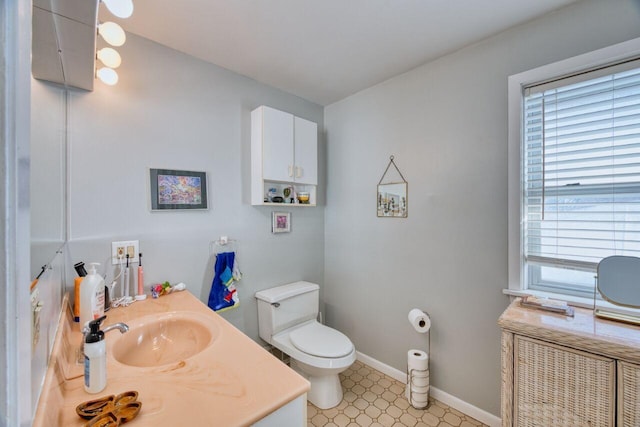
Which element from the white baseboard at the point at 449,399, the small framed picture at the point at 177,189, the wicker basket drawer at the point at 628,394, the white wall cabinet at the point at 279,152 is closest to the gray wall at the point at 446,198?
the white baseboard at the point at 449,399

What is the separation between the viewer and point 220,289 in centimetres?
194

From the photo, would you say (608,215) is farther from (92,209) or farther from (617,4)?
(92,209)

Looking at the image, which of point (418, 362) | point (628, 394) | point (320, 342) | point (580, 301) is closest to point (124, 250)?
point (320, 342)

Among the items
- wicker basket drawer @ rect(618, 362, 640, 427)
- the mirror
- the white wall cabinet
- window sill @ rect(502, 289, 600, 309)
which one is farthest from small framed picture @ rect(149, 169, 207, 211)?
wicker basket drawer @ rect(618, 362, 640, 427)

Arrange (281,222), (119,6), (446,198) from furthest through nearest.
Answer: (281,222)
(446,198)
(119,6)

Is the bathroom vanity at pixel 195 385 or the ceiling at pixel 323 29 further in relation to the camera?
the ceiling at pixel 323 29

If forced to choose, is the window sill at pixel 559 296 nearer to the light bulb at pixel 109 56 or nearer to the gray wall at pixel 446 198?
the gray wall at pixel 446 198

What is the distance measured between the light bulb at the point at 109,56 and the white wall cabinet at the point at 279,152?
901 mm

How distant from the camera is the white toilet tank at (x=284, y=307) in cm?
209

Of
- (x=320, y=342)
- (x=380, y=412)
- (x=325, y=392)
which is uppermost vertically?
(x=320, y=342)

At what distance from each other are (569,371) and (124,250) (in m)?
2.26

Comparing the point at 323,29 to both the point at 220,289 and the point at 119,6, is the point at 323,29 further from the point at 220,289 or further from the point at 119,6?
the point at 220,289

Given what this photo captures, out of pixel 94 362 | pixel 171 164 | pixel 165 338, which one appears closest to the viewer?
pixel 94 362

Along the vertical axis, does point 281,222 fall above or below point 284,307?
above
